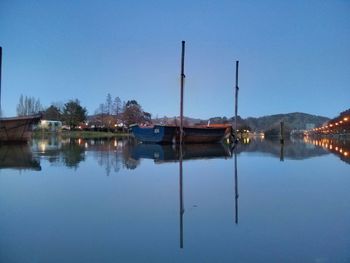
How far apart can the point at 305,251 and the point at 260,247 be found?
A: 0.35 metres

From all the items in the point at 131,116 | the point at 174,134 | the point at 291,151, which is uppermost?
the point at 131,116

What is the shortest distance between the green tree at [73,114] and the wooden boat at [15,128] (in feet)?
149

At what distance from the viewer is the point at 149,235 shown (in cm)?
313

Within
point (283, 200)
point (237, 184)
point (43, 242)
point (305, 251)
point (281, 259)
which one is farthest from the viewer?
point (237, 184)

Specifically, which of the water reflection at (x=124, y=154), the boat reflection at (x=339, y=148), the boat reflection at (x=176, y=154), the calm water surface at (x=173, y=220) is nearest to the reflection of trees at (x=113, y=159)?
the water reflection at (x=124, y=154)

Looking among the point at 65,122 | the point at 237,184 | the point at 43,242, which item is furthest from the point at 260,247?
the point at 65,122

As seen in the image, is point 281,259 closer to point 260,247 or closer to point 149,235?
point 260,247

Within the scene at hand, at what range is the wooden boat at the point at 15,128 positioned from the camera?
22.7 meters

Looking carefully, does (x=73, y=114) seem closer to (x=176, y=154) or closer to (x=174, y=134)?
(x=174, y=134)

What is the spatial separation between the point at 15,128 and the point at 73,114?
47.0m

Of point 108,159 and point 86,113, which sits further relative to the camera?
point 86,113

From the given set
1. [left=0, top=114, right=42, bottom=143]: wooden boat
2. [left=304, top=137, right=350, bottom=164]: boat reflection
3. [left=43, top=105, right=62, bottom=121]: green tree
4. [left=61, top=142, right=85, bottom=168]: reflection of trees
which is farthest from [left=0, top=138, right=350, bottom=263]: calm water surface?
[left=43, top=105, right=62, bottom=121]: green tree

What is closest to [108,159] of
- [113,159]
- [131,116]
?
[113,159]

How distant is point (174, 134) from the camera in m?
23.4
